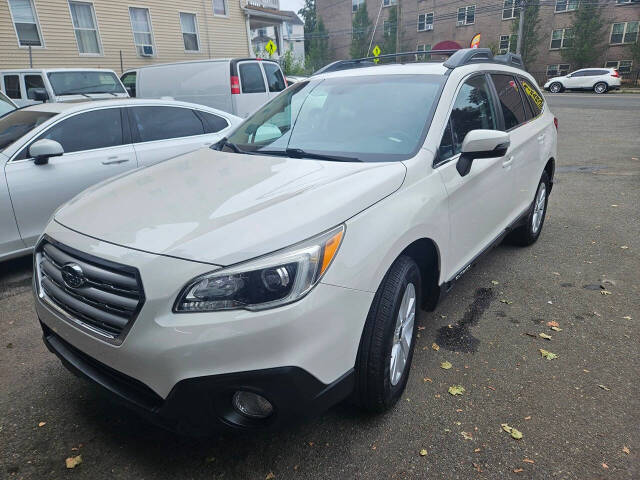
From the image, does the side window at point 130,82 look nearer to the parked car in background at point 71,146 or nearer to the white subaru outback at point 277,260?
the parked car in background at point 71,146

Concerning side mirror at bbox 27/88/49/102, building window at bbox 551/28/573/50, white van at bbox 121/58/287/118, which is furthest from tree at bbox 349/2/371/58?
side mirror at bbox 27/88/49/102

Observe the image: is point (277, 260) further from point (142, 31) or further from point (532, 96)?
point (142, 31)

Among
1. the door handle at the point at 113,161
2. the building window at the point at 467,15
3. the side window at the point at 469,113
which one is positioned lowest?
the door handle at the point at 113,161

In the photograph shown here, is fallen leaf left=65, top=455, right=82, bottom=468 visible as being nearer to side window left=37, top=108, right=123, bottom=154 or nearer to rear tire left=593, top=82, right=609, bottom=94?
side window left=37, top=108, right=123, bottom=154

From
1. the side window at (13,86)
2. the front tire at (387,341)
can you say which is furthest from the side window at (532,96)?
the side window at (13,86)

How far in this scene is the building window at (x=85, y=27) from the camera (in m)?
14.7

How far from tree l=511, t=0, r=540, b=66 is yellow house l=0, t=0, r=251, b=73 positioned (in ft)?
98.7

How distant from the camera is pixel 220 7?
1869 centimetres

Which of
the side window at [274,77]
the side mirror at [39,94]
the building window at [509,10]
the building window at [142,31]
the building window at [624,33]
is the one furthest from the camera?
the building window at [509,10]

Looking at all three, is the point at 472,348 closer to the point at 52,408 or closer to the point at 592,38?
the point at 52,408

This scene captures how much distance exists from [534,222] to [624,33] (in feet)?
138

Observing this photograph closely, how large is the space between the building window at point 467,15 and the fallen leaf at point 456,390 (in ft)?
162

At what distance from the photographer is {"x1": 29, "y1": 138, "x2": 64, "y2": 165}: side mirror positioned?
405 centimetres

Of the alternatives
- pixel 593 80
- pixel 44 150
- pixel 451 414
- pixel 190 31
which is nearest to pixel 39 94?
pixel 44 150
